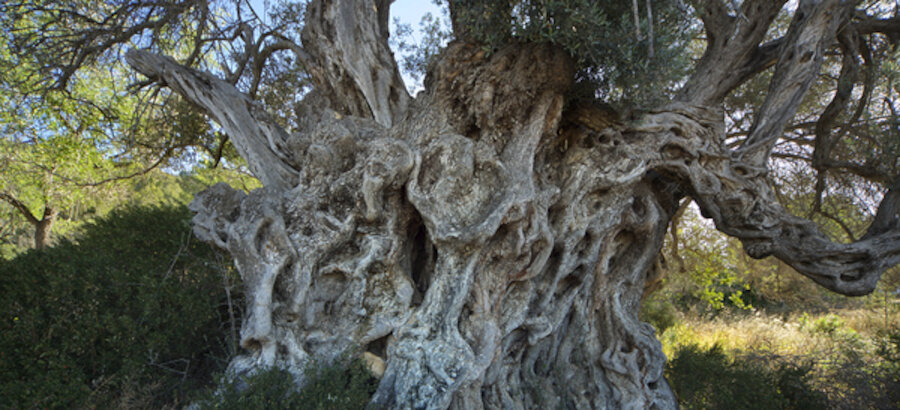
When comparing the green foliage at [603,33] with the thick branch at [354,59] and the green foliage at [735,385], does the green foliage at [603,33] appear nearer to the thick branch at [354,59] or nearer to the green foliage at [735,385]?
the thick branch at [354,59]

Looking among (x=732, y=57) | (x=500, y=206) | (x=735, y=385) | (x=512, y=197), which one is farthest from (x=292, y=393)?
(x=732, y=57)

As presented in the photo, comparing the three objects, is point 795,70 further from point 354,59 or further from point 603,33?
point 354,59

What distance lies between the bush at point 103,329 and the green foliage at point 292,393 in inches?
48.2

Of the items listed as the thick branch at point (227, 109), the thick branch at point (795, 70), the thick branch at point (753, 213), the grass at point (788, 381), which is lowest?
the grass at point (788, 381)

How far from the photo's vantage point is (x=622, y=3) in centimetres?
430

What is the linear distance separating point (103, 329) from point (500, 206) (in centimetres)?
417

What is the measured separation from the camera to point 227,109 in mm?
5523

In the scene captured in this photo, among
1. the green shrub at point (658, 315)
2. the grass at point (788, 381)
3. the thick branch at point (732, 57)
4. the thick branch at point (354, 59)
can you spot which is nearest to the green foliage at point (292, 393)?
the thick branch at point (354, 59)

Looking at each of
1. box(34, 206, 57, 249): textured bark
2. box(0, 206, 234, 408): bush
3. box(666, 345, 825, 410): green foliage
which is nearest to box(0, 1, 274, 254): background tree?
box(34, 206, 57, 249): textured bark

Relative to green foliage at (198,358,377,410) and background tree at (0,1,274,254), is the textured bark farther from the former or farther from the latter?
green foliage at (198,358,377,410)

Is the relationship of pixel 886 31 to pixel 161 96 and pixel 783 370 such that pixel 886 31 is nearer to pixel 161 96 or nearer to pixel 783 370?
pixel 783 370

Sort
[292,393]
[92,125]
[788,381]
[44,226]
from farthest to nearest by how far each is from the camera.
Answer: [44,226]
[92,125]
[788,381]
[292,393]

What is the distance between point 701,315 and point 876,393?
9363 mm

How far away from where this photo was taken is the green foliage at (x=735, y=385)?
4.60 metres
